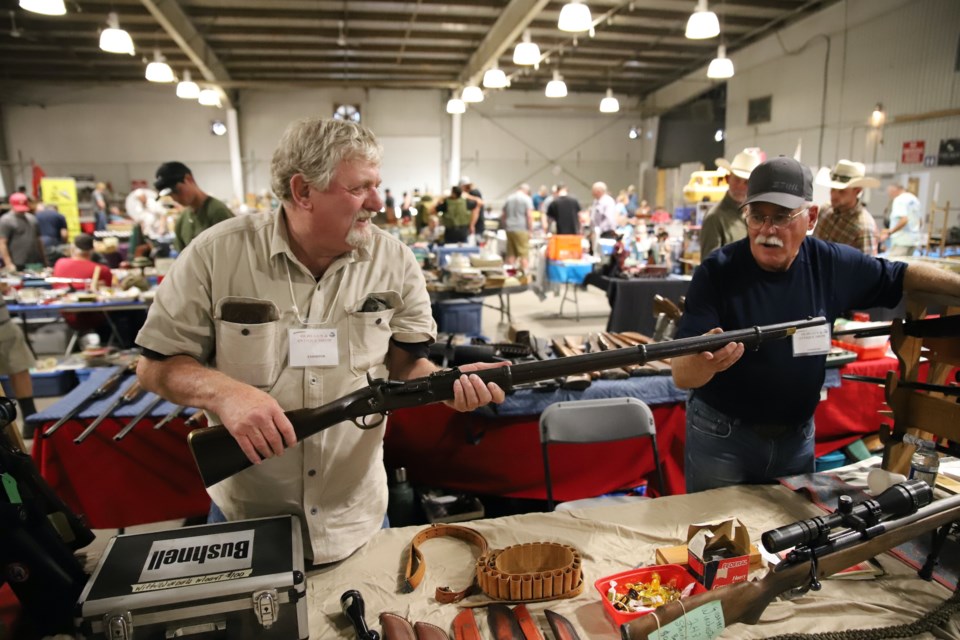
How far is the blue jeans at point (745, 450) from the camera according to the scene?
7.29 ft

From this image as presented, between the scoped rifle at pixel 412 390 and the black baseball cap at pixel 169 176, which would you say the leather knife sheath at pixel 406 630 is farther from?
the black baseball cap at pixel 169 176

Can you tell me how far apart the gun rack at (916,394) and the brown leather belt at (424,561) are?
1.58m

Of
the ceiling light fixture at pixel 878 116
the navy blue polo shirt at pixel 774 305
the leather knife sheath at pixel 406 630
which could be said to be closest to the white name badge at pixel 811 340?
the navy blue polo shirt at pixel 774 305

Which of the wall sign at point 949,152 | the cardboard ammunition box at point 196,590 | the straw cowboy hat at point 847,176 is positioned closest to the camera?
the cardboard ammunition box at point 196,590

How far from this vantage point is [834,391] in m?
3.93

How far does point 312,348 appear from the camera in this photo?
1718 millimetres

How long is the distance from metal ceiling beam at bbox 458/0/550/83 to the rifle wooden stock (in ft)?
33.0

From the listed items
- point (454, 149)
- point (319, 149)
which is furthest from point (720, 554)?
point (454, 149)

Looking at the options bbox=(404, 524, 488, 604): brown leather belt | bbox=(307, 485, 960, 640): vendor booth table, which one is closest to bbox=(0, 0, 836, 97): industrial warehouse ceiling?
bbox=(307, 485, 960, 640): vendor booth table

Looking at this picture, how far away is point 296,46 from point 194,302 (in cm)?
1517

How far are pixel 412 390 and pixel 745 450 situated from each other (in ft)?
4.38

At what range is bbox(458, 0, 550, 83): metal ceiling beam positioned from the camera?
10.7 metres

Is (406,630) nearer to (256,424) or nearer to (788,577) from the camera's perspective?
(256,424)

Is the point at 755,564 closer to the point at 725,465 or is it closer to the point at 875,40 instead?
the point at 725,465
